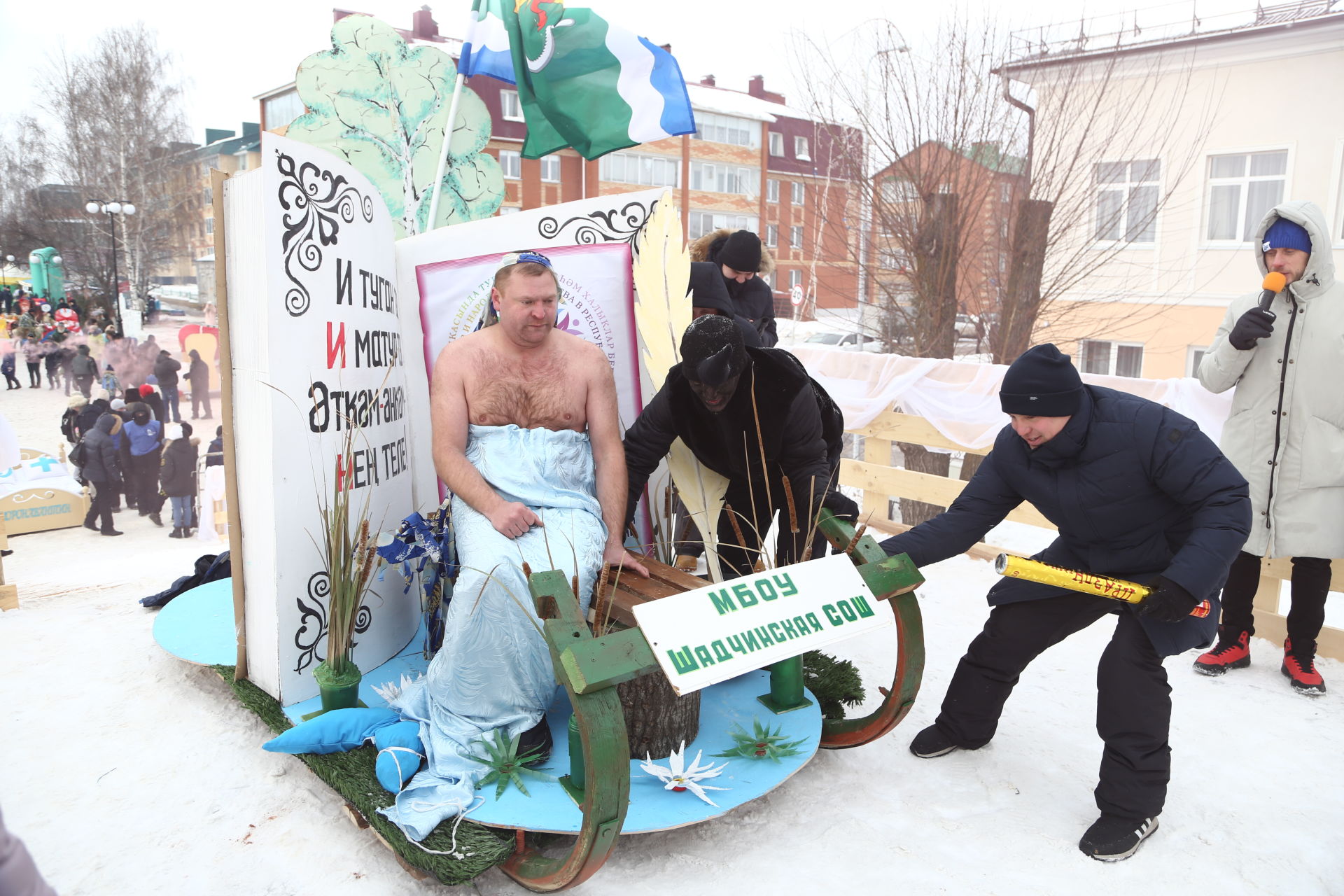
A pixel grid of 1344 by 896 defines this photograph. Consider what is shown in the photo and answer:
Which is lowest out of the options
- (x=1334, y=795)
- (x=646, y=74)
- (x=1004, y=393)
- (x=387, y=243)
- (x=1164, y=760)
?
(x=1334, y=795)

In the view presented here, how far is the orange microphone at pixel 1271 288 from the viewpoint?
3.74m

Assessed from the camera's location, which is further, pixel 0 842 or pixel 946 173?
pixel 946 173

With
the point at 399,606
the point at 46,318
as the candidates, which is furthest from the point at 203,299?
the point at 399,606

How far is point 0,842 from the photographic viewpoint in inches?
43.9

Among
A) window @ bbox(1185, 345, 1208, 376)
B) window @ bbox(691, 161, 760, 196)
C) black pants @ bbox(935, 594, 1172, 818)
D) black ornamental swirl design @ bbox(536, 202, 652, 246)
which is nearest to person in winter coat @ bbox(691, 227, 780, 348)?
black ornamental swirl design @ bbox(536, 202, 652, 246)

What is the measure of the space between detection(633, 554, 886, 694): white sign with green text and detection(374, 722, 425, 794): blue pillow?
3.19 ft

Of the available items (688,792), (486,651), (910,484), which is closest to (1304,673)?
(910,484)

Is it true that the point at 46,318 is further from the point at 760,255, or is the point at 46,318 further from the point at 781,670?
the point at 781,670

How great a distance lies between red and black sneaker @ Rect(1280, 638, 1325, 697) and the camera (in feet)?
12.7

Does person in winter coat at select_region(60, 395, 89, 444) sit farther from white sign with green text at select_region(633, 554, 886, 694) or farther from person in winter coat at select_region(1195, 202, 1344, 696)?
person in winter coat at select_region(1195, 202, 1344, 696)

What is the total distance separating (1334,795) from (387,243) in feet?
13.8

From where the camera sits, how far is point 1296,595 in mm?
3904

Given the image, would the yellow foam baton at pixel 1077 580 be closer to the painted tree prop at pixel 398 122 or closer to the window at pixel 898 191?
the painted tree prop at pixel 398 122

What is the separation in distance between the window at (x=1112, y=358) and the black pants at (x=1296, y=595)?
7655 millimetres
